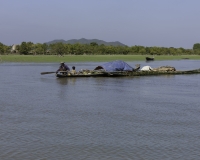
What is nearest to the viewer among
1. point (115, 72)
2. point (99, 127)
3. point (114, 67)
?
point (99, 127)

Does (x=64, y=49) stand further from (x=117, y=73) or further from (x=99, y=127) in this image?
(x=99, y=127)

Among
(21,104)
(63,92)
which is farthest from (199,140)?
(63,92)

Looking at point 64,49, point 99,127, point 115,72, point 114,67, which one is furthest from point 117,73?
point 64,49

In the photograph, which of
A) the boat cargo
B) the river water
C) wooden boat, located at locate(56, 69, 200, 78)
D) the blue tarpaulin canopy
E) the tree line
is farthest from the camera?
the tree line

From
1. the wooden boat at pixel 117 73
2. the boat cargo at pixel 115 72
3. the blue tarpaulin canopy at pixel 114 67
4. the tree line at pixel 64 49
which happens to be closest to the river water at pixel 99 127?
the wooden boat at pixel 117 73

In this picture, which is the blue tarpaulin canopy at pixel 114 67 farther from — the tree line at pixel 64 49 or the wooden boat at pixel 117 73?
the tree line at pixel 64 49

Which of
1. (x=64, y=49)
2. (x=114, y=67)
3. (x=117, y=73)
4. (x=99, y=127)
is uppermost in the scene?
(x=64, y=49)

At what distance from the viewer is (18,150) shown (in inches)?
310

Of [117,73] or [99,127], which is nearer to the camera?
[99,127]

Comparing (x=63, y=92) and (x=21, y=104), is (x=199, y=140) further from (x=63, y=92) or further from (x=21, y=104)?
(x=63, y=92)

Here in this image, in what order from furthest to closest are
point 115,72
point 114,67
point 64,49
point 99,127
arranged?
point 64,49 < point 114,67 < point 115,72 < point 99,127

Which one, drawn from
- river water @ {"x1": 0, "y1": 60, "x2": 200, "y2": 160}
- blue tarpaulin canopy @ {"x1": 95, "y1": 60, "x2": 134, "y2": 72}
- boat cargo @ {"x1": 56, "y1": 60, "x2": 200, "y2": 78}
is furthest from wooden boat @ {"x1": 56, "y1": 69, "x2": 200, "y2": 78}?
river water @ {"x1": 0, "y1": 60, "x2": 200, "y2": 160}

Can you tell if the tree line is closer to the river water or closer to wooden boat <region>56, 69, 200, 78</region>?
wooden boat <region>56, 69, 200, 78</region>

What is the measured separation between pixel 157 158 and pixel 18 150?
9.44 ft
